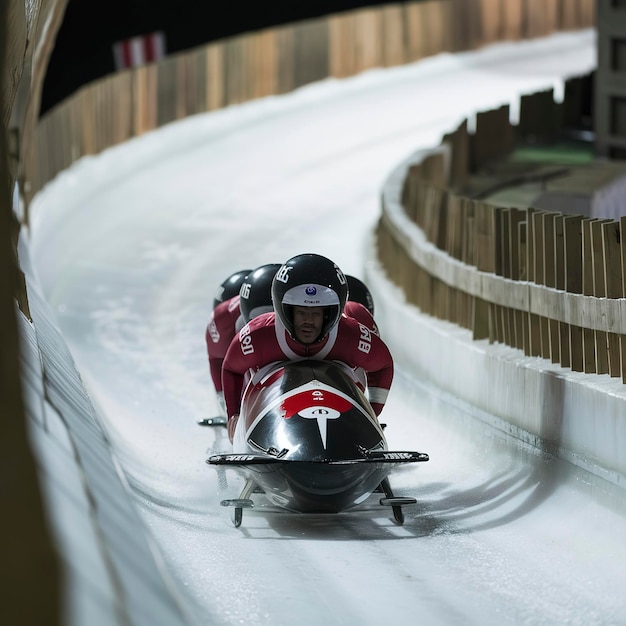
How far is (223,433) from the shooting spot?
5.55 m

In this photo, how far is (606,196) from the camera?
884cm

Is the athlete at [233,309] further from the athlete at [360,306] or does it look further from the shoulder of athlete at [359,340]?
the shoulder of athlete at [359,340]

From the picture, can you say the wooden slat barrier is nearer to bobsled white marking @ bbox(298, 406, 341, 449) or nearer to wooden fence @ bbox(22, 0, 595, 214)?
wooden fence @ bbox(22, 0, 595, 214)

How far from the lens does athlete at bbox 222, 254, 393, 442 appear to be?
4270mm

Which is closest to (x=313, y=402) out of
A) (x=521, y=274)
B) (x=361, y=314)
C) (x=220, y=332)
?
(x=361, y=314)

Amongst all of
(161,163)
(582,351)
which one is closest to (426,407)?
(582,351)

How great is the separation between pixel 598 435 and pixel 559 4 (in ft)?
50.6

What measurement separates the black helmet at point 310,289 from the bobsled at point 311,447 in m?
0.21

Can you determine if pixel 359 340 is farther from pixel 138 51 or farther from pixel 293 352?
pixel 138 51

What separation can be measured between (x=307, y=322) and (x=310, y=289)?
0.14m

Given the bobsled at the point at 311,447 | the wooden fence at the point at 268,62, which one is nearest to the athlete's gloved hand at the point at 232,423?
the bobsled at the point at 311,447

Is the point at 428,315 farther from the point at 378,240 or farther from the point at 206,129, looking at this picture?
the point at 206,129

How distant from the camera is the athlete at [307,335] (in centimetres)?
427

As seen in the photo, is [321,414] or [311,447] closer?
[311,447]
